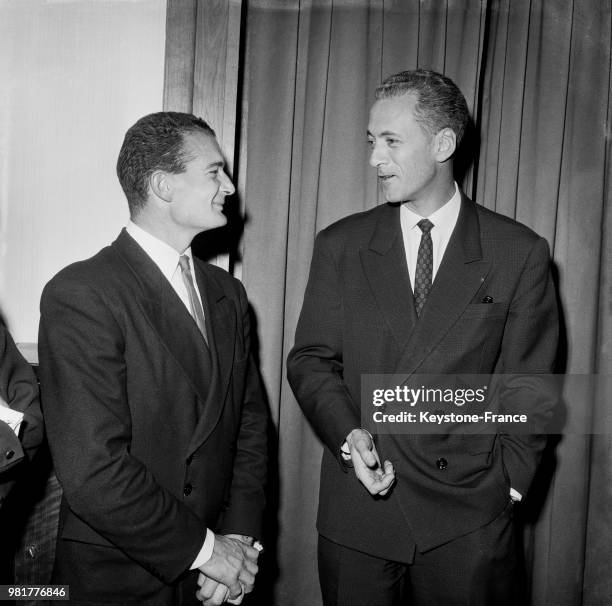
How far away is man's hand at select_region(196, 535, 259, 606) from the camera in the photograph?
1568mm

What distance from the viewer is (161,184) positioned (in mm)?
1724

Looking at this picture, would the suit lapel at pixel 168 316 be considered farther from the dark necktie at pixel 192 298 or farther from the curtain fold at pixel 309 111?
the curtain fold at pixel 309 111

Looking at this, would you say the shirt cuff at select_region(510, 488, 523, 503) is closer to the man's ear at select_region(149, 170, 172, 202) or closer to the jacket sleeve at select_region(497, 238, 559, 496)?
the jacket sleeve at select_region(497, 238, 559, 496)

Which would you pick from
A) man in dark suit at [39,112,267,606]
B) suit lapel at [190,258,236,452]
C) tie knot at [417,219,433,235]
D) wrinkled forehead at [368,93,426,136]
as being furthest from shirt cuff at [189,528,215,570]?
wrinkled forehead at [368,93,426,136]

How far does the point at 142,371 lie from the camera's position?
1.56 metres

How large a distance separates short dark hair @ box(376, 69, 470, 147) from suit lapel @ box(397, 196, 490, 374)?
0.30 m

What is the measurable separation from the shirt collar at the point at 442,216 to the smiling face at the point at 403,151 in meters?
0.05

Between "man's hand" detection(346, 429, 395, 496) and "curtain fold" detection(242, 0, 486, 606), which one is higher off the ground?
"curtain fold" detection(242, 0, 486, 606)

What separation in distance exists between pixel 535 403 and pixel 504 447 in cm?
15

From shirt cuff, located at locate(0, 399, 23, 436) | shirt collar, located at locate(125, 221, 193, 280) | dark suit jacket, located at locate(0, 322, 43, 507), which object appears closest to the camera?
shirt cuff, located at locate(0, 399, 23, 436)

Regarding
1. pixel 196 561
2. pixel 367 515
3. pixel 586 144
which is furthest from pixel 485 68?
pixel 196 561

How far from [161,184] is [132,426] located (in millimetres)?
607

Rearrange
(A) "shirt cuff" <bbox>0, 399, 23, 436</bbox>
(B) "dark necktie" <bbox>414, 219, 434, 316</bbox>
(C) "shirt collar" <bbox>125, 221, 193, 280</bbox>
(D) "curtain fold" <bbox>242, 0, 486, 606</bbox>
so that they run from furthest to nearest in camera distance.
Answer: (D) "curtain fold" <bbox>242, 0, 486, 606</bbox> → (B) "dark necktie" <bbox>414, 219, 434, 316</bbox> → (C) "shirt collar" <bbox>125, 221, 193, 280</bbox> → (A) "shirt cuff" <bbox>0, 399, 23, 436</bbox>

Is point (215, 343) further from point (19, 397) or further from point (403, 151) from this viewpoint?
point (403, 151)
